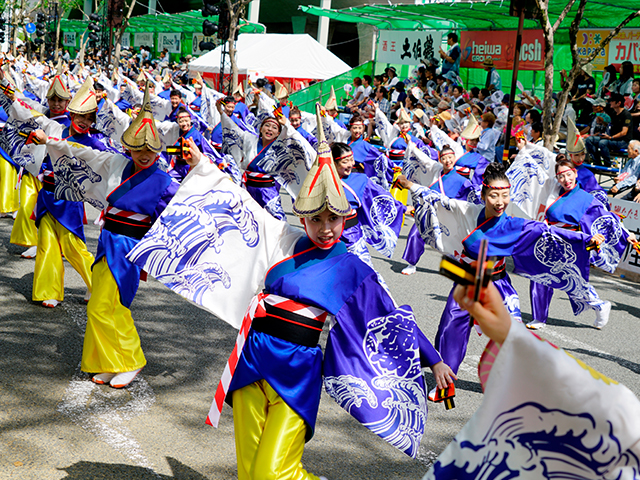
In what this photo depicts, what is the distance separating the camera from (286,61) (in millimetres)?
23234

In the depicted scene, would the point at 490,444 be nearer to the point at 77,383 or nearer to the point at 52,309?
the point at 77,383

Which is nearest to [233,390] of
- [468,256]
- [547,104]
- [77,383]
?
[77,383]

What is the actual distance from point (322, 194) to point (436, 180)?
541 centimetres

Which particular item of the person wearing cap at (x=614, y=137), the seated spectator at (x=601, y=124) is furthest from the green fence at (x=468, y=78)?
the person wearing cap at (x=614, y=137)

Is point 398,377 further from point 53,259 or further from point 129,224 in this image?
point 53,259

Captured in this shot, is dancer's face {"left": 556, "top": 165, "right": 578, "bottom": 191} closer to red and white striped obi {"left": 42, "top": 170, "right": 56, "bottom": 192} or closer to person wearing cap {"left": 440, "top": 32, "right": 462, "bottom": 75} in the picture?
red and white striped obi {"left": 42, "top": 170, "right": 56, "bottom": 192}

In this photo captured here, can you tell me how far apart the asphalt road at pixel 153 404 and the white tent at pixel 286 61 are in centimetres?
1768

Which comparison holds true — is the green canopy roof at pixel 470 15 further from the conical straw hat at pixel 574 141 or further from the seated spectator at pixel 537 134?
the conical straw hat at pixel 574 141

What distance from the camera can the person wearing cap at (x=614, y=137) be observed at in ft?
37.5

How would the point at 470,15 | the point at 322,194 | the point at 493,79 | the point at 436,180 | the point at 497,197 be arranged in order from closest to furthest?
the point at 322,194 → the point at 497,197 → the point at 436,180 → the point at 493,79 → the point at 470,15

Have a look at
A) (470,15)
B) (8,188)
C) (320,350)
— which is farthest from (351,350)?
(470,15)

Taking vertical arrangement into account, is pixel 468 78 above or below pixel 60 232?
above

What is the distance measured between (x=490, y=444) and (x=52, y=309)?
456 centimetres

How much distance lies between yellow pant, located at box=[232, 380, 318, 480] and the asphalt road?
66 cm
